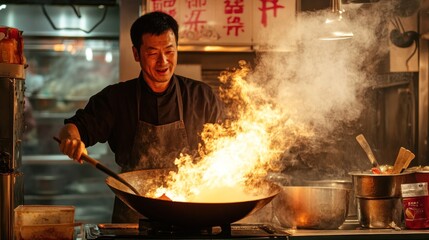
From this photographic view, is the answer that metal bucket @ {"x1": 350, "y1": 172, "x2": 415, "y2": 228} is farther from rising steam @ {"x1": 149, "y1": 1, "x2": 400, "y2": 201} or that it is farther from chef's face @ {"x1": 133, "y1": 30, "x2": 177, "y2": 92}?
rising steam @ {"x1": 149, "y1": 1, "x2": 400, "y2": 201}

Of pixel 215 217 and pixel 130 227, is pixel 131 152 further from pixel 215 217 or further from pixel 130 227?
pixel 215 217

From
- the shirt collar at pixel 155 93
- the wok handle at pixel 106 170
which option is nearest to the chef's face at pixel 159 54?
the shirt collar at pixel 155 93

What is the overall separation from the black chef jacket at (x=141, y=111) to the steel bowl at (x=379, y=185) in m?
1.07

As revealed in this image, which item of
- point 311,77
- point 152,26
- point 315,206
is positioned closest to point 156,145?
point 152,26

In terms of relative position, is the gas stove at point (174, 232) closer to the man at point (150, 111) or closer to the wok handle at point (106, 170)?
the wok handle at point (106, 170)

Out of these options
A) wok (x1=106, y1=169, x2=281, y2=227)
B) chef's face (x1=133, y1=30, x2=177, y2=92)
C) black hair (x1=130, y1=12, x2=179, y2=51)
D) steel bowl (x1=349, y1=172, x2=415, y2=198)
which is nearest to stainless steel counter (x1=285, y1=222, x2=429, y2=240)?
steel bowl (x1=349, y1=172, x2=415, y2=198)

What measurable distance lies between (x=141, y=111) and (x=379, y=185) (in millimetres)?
1513

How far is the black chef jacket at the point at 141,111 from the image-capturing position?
3.42m

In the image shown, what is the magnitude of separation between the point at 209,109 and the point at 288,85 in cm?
182

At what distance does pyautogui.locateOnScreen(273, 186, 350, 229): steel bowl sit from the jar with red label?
0.31 metres

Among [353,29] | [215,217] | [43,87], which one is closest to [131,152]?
[215,217]

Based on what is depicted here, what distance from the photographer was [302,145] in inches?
208

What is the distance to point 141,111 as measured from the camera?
3.46 meters

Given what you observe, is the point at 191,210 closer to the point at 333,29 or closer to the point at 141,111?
the point at 141,111
